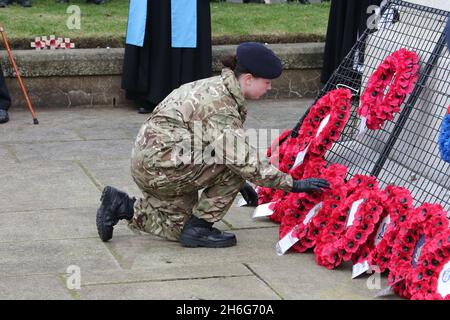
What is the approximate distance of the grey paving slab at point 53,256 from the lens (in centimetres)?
511

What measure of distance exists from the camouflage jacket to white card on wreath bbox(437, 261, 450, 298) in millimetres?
1012

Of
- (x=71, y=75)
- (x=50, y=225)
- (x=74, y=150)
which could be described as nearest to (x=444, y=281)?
(x=50, y=225)

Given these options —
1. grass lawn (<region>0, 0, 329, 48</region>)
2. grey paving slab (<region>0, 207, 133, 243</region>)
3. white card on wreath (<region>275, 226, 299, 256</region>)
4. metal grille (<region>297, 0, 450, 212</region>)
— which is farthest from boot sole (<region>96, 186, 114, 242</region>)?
grass lawn (<region>0, 0, 329, 48</region>)

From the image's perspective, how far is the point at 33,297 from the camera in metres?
4.71

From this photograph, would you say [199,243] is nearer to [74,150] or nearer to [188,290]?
[188,290]

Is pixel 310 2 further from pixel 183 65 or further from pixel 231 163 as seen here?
pixel 231 163

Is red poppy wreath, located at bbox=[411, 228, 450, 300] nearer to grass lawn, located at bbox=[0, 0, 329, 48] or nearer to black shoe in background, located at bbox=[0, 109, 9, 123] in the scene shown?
black shoe in background, located at bbox=[0, 109, 9, 123]

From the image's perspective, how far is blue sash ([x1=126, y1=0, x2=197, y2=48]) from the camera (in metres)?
8.89

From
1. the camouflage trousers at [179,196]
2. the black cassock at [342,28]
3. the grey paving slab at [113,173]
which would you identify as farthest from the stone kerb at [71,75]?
the camouflage trousers at [179,196]

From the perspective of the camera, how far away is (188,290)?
4.83 m

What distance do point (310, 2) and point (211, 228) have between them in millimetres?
9033

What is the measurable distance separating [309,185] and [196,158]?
2.03ft

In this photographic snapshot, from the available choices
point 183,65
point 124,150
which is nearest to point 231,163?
point 124,150

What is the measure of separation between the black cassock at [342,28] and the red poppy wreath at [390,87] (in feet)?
12.5
